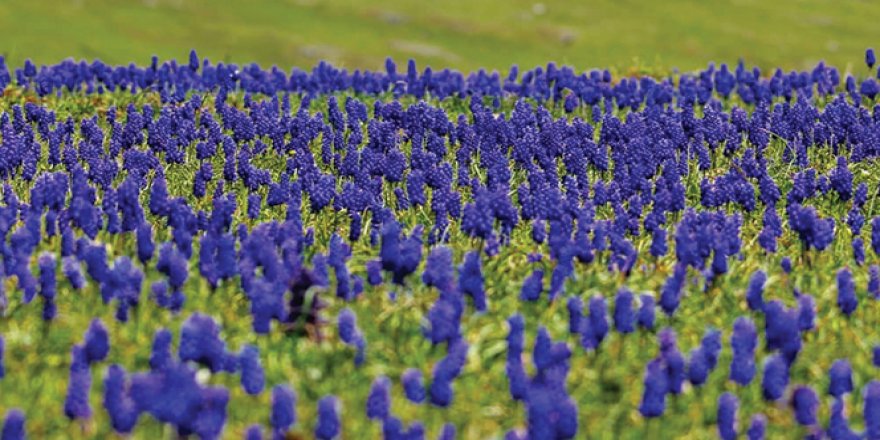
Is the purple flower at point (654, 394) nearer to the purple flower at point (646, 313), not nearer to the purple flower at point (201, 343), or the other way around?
the purple flower at point (646, 313)

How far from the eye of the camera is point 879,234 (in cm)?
910

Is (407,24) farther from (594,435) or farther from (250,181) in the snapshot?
(594,435)

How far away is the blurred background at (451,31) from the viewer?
5028 cm

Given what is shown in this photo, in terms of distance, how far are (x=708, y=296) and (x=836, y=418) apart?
209 centimetres

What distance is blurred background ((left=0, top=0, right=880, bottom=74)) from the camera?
50.3 meters

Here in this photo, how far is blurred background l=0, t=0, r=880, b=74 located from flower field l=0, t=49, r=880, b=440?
34.1m

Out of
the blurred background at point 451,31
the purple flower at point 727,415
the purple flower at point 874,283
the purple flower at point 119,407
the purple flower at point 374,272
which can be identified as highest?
the blurred background at point 451,31

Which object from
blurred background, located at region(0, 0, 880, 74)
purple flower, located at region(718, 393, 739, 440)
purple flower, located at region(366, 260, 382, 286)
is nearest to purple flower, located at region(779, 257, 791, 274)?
purple flower, located at region(718, 393, 739, 440)

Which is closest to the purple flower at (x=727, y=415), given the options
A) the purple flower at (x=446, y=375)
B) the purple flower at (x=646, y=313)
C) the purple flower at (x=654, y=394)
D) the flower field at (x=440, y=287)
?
the flower field at (x=440, y=287)

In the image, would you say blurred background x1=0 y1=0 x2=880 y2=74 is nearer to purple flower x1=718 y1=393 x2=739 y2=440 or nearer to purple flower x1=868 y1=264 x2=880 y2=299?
purple flower x1=868 y1=264 x2=880 y2=299

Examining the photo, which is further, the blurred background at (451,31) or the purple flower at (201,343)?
the blurred background at (451,31)

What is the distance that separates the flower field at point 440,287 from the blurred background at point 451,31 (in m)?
34.1

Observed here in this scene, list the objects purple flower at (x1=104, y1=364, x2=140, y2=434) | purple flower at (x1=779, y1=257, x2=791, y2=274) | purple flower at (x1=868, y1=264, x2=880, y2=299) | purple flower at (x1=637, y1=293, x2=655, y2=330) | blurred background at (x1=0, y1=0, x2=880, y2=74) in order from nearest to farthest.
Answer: purple flower at (x1=104, y1=364, x2=140, y2=434), purple flower at (x1=637, y1=293, x2=655, y2=330), purple flower at (x1=868, y1=264, x2=880, y2=299), purple flower at (x1=779, y1=257, x2=791, y2=274), blurred background at (x1=0, y1=0, x2=880, y2=74)

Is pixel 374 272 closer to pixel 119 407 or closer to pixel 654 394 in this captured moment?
pixel 654 394
